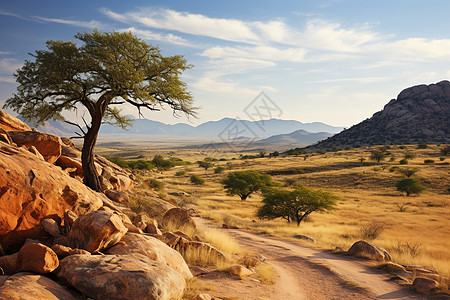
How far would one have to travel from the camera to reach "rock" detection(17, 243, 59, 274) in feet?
18.1

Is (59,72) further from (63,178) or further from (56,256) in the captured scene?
(56,256)

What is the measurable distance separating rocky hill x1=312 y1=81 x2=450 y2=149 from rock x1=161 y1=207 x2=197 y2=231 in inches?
4561

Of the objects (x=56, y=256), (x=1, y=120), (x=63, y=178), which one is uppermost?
(x=1, y=120)

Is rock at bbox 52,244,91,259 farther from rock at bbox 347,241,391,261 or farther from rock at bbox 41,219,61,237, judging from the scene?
rock at bbox 347,241,391,261

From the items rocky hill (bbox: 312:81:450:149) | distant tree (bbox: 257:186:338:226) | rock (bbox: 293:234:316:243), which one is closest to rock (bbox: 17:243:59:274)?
rock (bbox: 293:234:316:243)

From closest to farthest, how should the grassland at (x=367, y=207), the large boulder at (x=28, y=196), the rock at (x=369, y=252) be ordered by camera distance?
the large boulder at (x=28, y=196)
the rock at (x=369, y=252)
the grassland at (x=367, y=207)

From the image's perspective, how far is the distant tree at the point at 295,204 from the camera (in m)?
27.5

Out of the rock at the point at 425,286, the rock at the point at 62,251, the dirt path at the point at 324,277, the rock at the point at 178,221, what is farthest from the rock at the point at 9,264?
the rock at the point at 425,286

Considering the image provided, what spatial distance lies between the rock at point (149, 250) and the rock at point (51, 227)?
1.63 m

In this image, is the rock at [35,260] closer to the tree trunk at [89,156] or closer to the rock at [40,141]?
the rock at [40,141]

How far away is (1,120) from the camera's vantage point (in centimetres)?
1360

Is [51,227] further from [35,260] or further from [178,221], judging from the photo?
[178,221]

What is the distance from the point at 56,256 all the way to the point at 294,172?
219 feet

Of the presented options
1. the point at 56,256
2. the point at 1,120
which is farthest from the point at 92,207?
the point at 1,120
